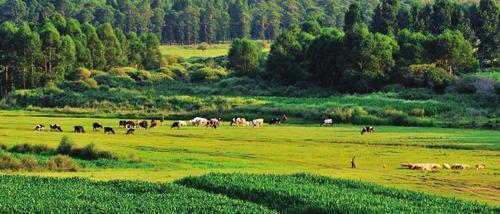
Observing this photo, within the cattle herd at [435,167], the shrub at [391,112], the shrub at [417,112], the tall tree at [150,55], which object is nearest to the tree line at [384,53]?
the shrub at [417,112]

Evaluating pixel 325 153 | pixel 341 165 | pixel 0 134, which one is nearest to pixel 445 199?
pixel 341 165

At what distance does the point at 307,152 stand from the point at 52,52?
7308 centimetres

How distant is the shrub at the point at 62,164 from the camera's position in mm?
49312

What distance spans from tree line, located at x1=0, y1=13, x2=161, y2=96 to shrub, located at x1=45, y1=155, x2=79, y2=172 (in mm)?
70494

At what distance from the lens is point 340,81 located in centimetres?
11012

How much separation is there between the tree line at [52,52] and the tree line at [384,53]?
71.1ft

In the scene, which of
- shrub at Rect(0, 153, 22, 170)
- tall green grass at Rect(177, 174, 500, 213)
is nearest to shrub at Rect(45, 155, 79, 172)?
shrub at Rect(0, 153, 22, 170)

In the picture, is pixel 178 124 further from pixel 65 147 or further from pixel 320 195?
pixel 320 195

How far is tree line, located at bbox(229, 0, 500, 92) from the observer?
103500 mm

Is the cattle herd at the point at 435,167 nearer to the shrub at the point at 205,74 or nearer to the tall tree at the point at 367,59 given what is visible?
the tall tree at the point at 367,59

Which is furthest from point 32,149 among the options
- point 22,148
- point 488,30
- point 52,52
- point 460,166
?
point 488,30

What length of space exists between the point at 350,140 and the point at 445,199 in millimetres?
30678

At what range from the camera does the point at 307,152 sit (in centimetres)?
5675

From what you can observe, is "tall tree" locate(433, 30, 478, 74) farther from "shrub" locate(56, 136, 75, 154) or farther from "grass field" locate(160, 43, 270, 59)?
"grass field" locate(160, 43, 270, 59)
